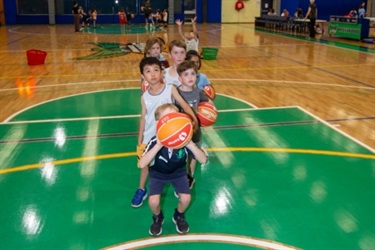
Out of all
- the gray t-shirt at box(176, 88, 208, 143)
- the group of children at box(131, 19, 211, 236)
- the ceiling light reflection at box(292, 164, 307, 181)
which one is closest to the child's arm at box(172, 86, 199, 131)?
the group of children at box(131, 19, 211, 236)

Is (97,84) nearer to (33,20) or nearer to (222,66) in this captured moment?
(222,66)

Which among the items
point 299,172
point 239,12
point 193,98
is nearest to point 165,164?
point 193,98

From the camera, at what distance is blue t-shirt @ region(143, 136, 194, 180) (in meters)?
3.82

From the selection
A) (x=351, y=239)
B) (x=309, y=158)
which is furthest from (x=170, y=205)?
(x=309, y=158)

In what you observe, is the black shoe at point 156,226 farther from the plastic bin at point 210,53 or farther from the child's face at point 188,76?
the plastic bin at point 210,53

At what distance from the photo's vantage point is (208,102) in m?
5.03

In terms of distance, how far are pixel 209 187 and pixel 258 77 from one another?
752cm

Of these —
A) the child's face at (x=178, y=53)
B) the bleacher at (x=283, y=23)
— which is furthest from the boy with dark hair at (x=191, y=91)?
the bleacher at (x=283, y=23)

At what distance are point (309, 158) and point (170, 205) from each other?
2.39 meters

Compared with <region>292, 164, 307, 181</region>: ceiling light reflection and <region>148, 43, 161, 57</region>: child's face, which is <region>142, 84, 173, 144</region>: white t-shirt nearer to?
<region>148, 43, 161, 57</region>: child's face

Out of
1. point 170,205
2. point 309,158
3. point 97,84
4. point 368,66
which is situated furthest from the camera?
point 368,66

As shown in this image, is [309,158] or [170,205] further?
[309,158]

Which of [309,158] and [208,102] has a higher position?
[208,102]

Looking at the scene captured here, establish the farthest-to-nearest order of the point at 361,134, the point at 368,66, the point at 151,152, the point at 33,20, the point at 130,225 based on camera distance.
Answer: the point at 33,20 < the point at 368,66 < the point at 361,134 < the point at 130,225 < the point at 151,152
